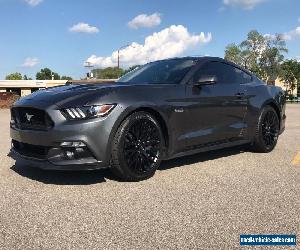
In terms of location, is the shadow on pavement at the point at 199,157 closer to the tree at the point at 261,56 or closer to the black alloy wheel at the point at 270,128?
the black alloy wheel at the point at 270,128

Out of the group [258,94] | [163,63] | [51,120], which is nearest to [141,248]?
[51,120]

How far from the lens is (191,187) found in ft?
15.9

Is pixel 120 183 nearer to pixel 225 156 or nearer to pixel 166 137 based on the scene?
pixel 166 137

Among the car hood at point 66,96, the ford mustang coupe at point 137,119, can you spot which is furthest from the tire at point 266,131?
the car hood at point 66,96

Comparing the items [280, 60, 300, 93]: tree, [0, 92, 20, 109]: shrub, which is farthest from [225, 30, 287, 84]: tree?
[0, 92, 20, 109]: shrub

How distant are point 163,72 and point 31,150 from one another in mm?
2085

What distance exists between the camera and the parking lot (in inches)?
131

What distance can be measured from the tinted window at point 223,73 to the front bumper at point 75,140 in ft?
5.83

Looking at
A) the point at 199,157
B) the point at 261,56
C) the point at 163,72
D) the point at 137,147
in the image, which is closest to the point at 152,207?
the point at 137,147

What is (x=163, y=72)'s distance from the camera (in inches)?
239

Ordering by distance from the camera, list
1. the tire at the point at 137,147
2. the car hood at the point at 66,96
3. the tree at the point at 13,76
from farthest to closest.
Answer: the tree at the point at 13,76 → the tire at the point at 137,147 → the car hood at the point at 66,96

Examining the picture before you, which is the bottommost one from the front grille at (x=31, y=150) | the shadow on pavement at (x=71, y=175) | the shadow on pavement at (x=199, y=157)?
the shadow on pavement at (x=71, y=175)

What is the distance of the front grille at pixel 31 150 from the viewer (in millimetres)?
4828

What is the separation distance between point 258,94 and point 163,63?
162cm
